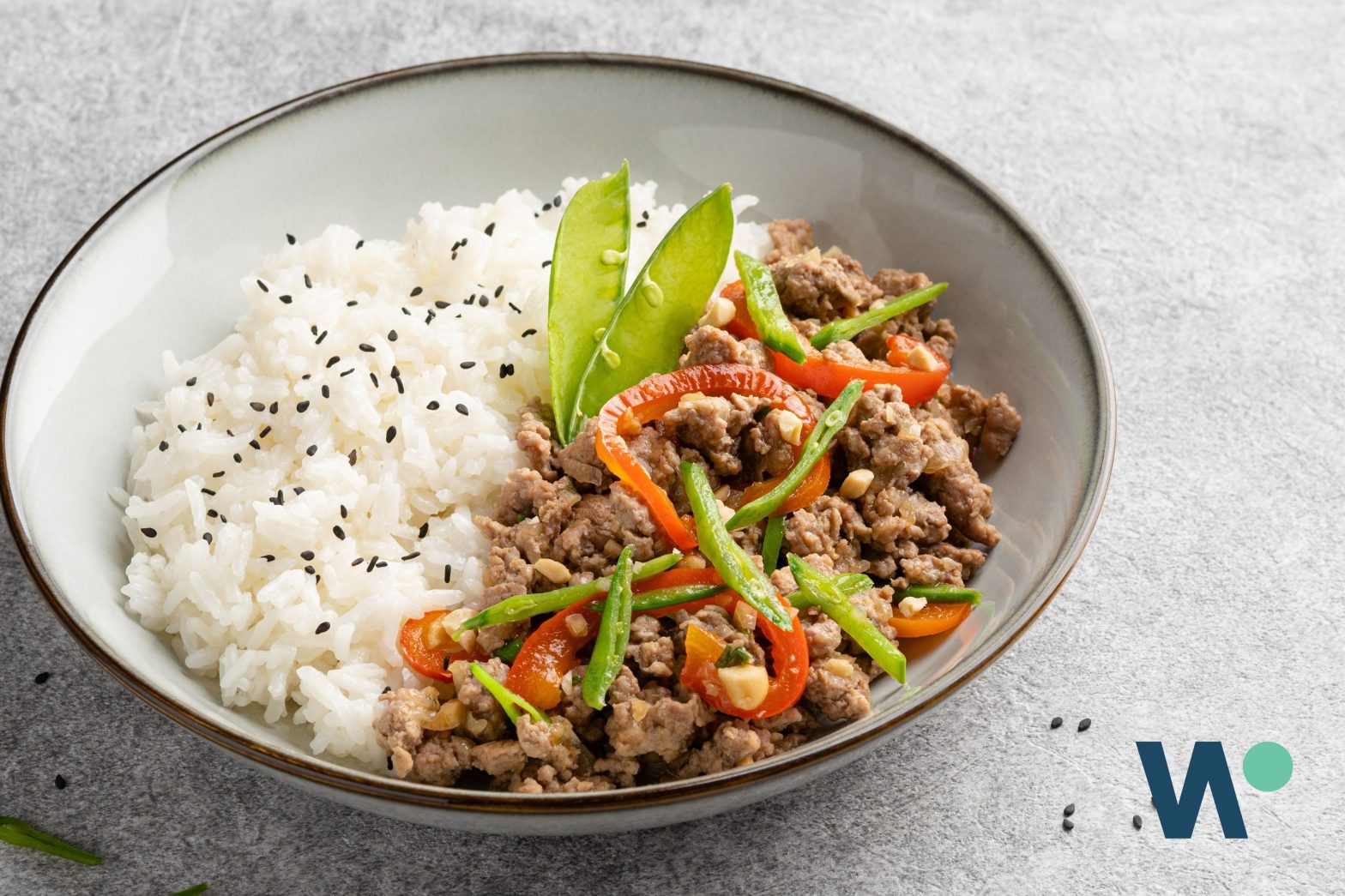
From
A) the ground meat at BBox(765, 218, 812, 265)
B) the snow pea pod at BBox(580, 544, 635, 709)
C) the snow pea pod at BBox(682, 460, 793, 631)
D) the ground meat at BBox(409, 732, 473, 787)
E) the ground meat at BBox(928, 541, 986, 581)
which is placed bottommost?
the ground meat at BBox(409, 732, 473, 787)

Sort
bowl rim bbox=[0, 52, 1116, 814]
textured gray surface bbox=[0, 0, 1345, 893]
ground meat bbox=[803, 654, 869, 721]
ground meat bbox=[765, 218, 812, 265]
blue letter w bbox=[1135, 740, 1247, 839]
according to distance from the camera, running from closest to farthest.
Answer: bowl rim bbox=[0, 52, 1116, 814] → ground meat bbox=[803, 654, 869, 721] → textured gray surface bbox=[0, 0, 1345, 893] → blue letter w bbox=[1135, 740, 1247, 839] → ground meat bbox=[765, 218, 812, 265]

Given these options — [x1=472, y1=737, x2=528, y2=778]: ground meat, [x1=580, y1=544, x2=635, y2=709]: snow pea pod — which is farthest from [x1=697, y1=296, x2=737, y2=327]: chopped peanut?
[x1=472, y1=737, x2=528, y2=778]: ground meat

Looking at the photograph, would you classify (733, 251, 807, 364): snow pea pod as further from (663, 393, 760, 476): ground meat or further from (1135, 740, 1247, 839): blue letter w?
(1135, 740, 1247, 839): blue letter w

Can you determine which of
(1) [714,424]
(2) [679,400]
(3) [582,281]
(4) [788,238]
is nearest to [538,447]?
(2) [679,400]

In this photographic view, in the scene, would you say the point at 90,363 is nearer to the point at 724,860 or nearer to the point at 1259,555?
the point at 724,860

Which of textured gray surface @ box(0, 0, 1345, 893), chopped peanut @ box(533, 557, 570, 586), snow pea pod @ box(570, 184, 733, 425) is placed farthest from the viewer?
snow pea pod @ box(570, 184, 733, 425)

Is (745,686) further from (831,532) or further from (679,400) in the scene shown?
(679,400)
